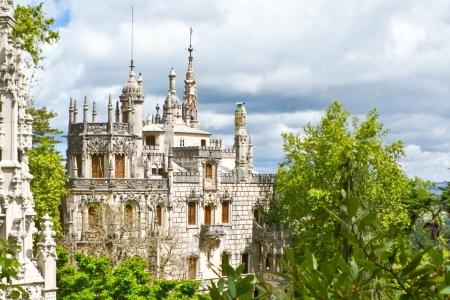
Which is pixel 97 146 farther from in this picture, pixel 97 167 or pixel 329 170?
pixel 329 170

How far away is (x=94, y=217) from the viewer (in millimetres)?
47844

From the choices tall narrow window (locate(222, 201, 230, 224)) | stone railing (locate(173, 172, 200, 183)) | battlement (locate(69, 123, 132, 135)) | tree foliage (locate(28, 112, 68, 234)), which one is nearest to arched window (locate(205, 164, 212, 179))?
stone railing (locate(173, 172, 200, 183))

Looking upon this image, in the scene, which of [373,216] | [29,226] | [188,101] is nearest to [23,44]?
[29,226]

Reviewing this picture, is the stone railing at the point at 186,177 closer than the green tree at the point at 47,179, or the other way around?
the green tree at the point at 47,179

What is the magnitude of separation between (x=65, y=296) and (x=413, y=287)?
2053 cm

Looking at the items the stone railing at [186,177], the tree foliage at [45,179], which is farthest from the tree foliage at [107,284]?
the stone railing at [186,177]

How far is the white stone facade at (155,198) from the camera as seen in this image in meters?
47.2

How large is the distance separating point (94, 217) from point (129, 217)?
2053mm

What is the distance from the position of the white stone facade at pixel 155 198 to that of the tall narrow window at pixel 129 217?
6 cm

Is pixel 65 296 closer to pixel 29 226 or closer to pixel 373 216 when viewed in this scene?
pixel 29 226

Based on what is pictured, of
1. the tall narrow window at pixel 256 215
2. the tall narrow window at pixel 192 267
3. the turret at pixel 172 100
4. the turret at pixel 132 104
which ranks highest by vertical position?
the turret at pixel 172 100

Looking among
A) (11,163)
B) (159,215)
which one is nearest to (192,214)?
(159,215)

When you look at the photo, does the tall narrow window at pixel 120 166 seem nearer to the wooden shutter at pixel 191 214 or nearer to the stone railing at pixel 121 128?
the stone railing at pixel 121 128

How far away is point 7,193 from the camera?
1814 cm
